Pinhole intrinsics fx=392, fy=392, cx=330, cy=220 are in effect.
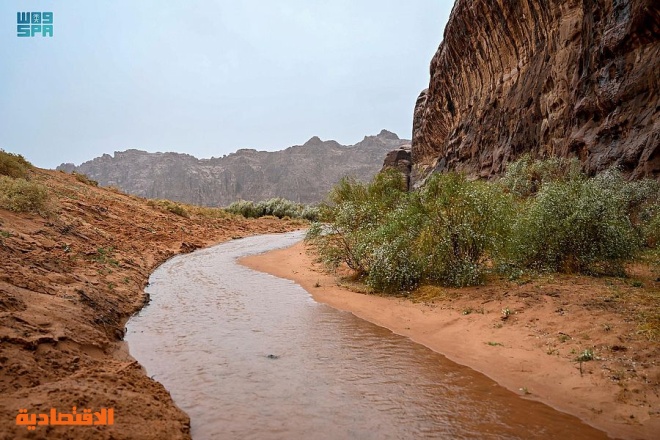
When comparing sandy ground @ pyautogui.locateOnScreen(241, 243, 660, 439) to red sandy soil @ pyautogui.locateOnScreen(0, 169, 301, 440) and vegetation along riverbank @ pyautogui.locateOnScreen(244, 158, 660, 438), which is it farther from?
red sandy soil @ pyautogui.locateOnScreen(0, 169, 301, 440)

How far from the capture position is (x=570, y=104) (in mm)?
20938

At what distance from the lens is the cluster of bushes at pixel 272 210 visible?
54.1 metres

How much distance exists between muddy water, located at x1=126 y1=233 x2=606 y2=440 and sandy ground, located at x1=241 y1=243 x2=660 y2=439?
1.40ft

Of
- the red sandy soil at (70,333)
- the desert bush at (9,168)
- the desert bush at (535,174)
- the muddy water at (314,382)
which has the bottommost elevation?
the muddy water at (314,382)

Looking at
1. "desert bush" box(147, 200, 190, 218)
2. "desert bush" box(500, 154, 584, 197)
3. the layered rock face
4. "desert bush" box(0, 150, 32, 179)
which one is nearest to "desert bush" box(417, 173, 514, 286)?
the layered rock face

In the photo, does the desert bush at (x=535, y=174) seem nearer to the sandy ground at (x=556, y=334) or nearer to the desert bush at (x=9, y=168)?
the sandy ground at (x=556, y=334)

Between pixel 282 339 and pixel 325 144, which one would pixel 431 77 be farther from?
pixel 325 144

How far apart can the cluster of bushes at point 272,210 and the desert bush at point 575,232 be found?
42654 mm

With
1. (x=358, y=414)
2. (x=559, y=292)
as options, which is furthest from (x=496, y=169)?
(x=358, y=414)

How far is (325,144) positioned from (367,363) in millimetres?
173689

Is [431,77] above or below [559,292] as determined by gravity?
above

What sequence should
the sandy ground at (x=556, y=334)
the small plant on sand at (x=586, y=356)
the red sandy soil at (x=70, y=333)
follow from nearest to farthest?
the red sandy soil at (x=70, y=333) → the sandy ground at (x=556, y=334) → the small plant on sand at (x=586, y=356)

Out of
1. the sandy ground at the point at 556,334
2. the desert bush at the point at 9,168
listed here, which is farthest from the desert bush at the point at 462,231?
the desert bush at the point at 9,168

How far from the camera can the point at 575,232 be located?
34.4 feet
